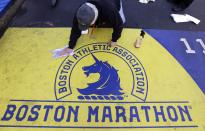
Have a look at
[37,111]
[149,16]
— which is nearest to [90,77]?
[37,111]

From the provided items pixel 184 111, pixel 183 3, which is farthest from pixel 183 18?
pixel 184 111

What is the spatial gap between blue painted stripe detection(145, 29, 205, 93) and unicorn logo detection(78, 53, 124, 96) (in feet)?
3.33

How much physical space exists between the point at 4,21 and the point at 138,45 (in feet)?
7.58

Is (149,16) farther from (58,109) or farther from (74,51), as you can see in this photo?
(58,109)

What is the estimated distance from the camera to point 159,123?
3068 mm

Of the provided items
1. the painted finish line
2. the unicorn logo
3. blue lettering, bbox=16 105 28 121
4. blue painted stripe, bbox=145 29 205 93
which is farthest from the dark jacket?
blue lettering, bbox=16 105 28 121

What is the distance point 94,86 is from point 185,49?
5.20 ft

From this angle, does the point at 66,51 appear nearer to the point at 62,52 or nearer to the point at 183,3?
the point at 62,52

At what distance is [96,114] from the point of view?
3.14m

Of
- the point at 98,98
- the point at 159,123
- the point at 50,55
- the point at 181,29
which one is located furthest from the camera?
the point at 181,29

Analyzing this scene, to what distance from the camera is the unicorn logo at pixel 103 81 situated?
3369mm

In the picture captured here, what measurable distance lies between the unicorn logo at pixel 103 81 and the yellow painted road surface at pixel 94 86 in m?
0.01

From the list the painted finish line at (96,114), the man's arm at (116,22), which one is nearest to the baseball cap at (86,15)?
the man's arm at (116,22)

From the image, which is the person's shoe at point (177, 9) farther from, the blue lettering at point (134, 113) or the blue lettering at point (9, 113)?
the blue lettering at point (9, 113)
